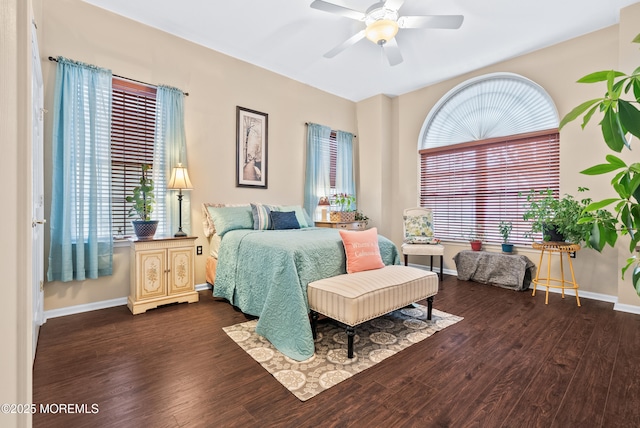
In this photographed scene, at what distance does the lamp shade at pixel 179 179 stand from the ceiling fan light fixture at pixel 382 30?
245 cm

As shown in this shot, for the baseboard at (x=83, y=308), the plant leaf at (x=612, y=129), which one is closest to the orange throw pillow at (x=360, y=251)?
the plant leaf at (x=612, y=129)

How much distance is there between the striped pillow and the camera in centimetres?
369

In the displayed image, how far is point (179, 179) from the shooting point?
10.8ft

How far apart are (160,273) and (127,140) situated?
153 cm

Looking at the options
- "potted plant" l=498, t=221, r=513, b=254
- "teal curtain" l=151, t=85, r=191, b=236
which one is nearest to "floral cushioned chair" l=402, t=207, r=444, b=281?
"potted plant" l=498, t=221, r=513, b=254

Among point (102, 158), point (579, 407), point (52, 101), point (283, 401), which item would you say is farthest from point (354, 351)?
point (52, 101)

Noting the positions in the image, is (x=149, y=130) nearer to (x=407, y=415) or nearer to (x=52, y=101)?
(x=52, y=101)

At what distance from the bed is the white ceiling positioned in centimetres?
238

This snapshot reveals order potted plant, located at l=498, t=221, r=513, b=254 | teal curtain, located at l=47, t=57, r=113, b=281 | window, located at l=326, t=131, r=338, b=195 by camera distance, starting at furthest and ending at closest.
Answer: window, located at l=326, t=131, r=338, b=195 → potted plant, located at l=498, t=221, r=513, b=254 → teal curtain, located at l=47, t=57, r=113, b=281

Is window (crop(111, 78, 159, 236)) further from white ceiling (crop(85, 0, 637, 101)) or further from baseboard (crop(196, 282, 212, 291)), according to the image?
baseboard (crop(196, 282, 212, 291))

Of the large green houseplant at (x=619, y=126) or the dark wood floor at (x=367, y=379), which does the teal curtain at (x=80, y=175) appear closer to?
the dark wood floor at (x=367, y=379)

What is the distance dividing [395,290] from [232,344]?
4.49ft

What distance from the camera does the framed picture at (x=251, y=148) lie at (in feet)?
13.5

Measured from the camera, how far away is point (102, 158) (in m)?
3.06
